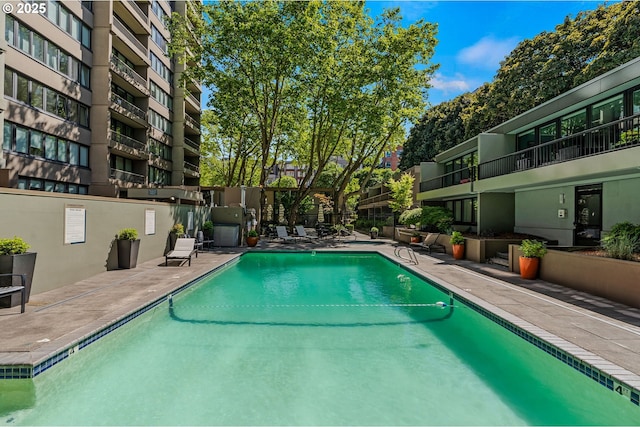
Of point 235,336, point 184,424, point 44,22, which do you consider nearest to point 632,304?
point 235,336

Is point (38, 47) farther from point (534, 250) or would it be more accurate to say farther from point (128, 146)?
→ point (534, 250)

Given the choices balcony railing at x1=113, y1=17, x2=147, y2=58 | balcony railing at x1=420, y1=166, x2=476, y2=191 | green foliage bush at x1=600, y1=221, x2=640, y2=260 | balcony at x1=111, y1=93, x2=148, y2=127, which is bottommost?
green foliage bush at x1=600, y1=221, x2=640, y2=260

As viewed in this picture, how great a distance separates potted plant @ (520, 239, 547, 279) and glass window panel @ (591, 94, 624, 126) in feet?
16.4

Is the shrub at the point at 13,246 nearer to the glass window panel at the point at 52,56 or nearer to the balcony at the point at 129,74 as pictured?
the glass window panel at the point at 52,56

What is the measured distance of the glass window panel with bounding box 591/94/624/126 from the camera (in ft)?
36.2

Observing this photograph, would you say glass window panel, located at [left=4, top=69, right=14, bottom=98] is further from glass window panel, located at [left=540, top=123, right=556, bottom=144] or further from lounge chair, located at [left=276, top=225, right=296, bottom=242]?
glass window panel, located at [left=540, top=123, right=556, bottom=144]

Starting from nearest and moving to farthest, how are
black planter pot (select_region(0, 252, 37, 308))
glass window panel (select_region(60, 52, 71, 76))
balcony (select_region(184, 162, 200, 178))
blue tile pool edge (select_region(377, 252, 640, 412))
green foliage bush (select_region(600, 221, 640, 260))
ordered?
blue tile pool edge (select_region(377, 252, 640, 412)) < black planter pot (select_region(0, 252, 37, 308)) < green foliage bush (select_region(600, 221, 640, 260)) < glass window panel (select_region(60, 52, 71, 76)) < balcony (select_region(184, 162, 200, 178))

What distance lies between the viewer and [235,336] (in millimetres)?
6305

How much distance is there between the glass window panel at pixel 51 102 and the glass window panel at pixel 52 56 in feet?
4.39

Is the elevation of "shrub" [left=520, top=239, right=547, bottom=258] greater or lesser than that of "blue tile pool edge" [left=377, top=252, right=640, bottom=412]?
greater

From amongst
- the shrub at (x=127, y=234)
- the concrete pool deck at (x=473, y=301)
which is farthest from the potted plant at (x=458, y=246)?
the shrub at (x=127, y=234)

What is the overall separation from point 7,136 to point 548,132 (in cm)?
2376

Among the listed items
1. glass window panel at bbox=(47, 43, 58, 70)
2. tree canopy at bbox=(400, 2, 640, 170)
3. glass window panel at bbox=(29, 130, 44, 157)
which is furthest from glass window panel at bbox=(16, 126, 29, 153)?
tree canopy at bbox=(400, 2, 640, 170)

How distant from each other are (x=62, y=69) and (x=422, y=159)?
33.2 metres
